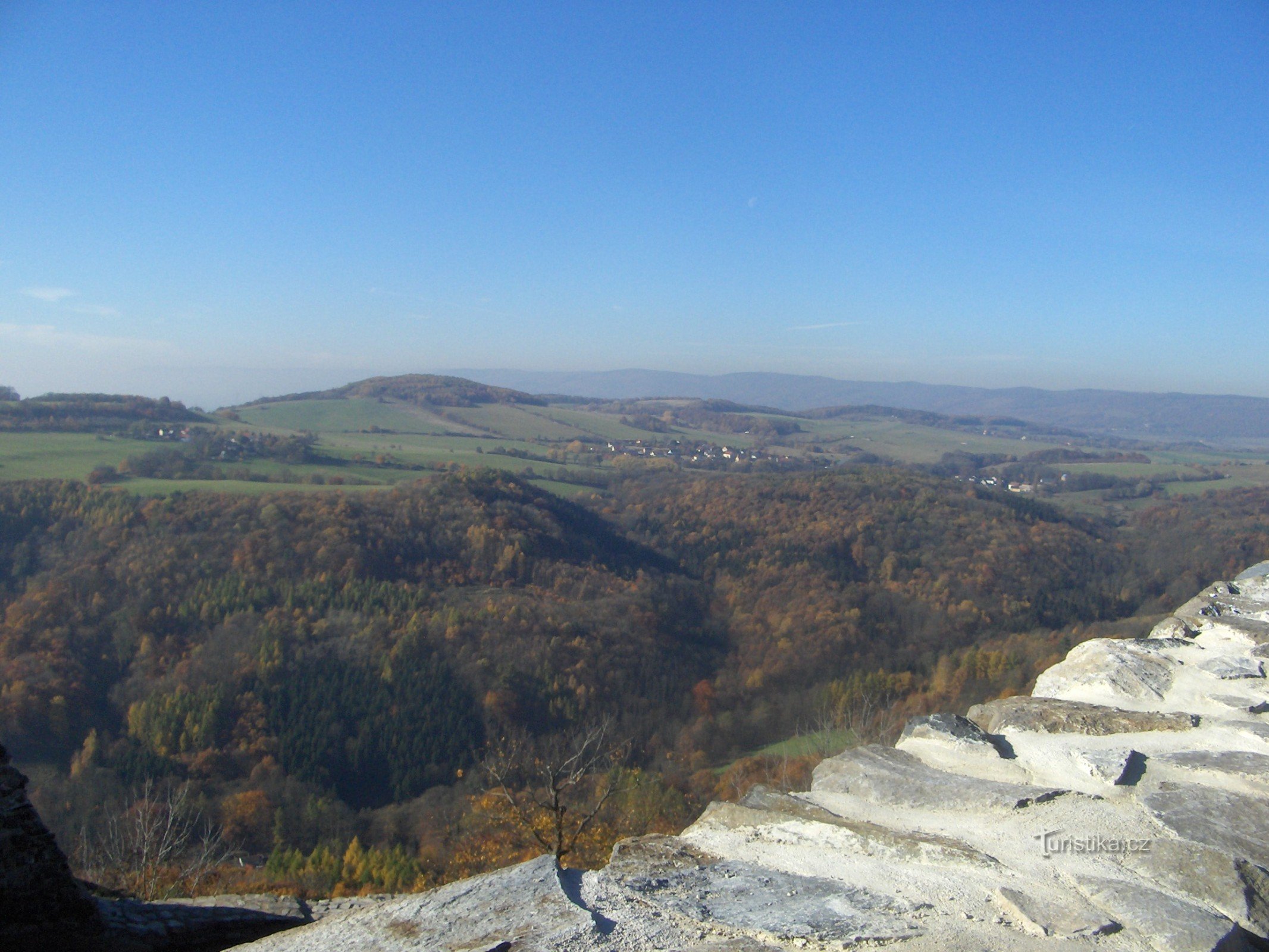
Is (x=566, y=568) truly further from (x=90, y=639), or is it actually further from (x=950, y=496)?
(x=950, y=496)

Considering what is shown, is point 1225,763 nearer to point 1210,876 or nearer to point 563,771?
point 1210,876

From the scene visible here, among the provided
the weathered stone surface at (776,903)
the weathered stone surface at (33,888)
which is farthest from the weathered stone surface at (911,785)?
the weathered stone surface at (33,888)

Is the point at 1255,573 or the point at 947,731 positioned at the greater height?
the point at 1255,573

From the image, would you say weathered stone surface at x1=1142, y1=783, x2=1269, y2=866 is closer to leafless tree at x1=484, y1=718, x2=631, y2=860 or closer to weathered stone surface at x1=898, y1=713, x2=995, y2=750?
weathered stone surface at x1=898, y1=713, x2=995, y2=750

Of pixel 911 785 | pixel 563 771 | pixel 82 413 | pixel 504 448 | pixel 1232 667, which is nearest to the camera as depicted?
pixel 911 785

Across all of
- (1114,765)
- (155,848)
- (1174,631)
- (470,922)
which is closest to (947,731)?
(1114,765)

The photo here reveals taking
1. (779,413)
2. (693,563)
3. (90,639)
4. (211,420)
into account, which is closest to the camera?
(90,639)

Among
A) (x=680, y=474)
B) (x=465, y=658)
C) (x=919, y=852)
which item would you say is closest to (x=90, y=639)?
(x=465, y=658)

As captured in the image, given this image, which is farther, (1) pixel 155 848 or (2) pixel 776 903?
(1) pixel 155 848
